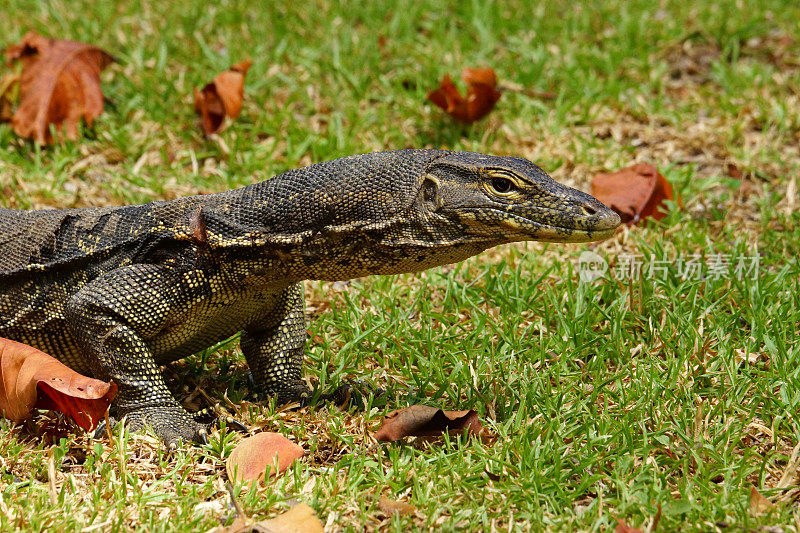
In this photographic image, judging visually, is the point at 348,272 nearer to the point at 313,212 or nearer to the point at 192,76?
the point at 313,212

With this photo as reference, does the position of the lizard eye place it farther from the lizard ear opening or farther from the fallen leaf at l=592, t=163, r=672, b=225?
the fallen leaf at l=592, t=163, r=672, b=225

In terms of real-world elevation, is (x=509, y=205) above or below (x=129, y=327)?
above

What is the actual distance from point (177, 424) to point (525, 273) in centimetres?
248

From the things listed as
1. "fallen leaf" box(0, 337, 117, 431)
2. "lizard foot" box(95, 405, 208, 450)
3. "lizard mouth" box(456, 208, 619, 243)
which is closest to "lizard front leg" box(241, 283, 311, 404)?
"lizard foot" box(95, 405, 208, 450)

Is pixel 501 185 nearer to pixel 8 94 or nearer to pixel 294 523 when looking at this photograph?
pixel 294 523

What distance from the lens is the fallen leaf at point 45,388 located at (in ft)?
13.4

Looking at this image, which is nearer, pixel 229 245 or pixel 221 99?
pixel 229 245

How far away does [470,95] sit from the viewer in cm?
702

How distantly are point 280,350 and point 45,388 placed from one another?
1.19 meters

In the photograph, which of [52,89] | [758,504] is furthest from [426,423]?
[52,89]

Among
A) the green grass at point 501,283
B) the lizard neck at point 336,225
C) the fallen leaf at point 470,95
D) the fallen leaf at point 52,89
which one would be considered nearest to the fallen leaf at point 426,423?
the green grass at point 501,283

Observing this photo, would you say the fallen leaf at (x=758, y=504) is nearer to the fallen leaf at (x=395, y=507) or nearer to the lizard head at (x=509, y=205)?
the lizard head at (x=509, y=205)

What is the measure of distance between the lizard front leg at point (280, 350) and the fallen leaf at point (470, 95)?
9.03ft

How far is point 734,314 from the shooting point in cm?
504
